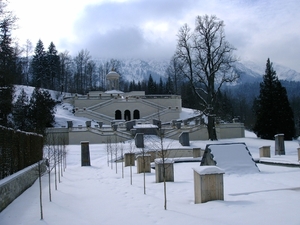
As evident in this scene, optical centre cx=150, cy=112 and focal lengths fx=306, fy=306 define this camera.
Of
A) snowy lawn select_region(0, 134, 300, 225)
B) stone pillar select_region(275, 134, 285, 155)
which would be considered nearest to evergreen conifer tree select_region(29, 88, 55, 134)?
stone pillar select_region(275, 134, 285, 155)

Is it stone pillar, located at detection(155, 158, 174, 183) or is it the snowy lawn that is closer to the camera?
the snowy lawn

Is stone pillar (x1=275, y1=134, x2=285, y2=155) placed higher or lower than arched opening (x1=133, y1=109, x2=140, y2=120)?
lower

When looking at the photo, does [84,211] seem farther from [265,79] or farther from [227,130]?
[265,79]

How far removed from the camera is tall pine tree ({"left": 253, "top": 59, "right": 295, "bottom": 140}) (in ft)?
141

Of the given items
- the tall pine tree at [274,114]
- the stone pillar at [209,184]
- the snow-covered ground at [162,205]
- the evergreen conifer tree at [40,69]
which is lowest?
the snow-covered ground at [162,205]

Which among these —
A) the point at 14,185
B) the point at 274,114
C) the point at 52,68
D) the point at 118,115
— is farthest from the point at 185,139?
the point at 52,68

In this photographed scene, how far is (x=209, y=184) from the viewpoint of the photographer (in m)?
8.39

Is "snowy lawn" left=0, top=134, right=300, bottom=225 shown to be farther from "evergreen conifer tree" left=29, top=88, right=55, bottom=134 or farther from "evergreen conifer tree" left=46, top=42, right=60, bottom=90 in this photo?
"evergreen conifer tree" left=46, top=42, right=60, bottom=90

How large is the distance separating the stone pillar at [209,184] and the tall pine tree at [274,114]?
37616 mm

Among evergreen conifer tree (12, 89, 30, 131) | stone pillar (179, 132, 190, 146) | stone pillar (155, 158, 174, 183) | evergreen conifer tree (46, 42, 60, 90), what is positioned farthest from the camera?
evergreen conifer tree (46, 42, 60, 90)

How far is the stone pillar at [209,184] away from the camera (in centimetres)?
835

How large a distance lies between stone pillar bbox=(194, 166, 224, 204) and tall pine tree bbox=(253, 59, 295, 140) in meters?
37.6

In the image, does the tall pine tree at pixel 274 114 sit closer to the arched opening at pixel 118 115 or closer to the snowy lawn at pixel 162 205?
the arched opening at pixel 118 115

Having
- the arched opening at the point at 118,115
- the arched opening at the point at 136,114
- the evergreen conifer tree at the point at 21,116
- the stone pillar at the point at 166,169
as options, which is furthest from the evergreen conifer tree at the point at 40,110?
the stone pillar at the point at 166,169
